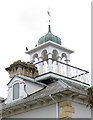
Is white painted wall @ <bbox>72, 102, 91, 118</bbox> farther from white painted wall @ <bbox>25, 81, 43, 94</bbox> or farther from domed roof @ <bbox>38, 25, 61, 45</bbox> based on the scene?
domed roof @ <bbox>38, 25, 61, 45</bbox>

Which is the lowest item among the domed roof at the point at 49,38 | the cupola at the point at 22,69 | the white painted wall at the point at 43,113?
the white painted wall at the point at 43,113

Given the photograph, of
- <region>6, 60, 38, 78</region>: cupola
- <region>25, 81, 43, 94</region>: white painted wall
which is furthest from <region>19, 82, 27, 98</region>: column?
<region>6, 60, 38, 78</region>: cupola

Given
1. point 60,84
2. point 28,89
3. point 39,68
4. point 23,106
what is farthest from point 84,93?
point 39,68

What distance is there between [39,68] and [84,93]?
664 cm

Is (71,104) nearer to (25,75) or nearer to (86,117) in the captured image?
(86,117)

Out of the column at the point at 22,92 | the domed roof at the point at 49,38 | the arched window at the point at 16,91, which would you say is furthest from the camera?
the domed roof at the point at 49,38

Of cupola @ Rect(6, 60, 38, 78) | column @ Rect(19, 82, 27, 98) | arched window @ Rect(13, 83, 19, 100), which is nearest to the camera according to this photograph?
column @ Rect(19, 82, 27, 98)

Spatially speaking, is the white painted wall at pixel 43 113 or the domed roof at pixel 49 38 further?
the domed roof at pixel 49 38

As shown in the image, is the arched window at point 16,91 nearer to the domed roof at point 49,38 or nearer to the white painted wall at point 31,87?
the white painted wall at point 31,87

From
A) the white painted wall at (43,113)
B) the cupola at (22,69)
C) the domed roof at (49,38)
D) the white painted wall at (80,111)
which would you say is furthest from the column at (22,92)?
the domed roof at (49,38)

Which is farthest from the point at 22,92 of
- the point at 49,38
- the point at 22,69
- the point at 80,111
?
the point at 49,38

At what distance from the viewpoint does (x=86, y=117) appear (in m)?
17.9

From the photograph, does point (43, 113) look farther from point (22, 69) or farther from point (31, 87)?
point (22, 69)

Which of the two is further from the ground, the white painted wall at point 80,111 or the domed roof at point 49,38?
the domed roof at point 49,38
